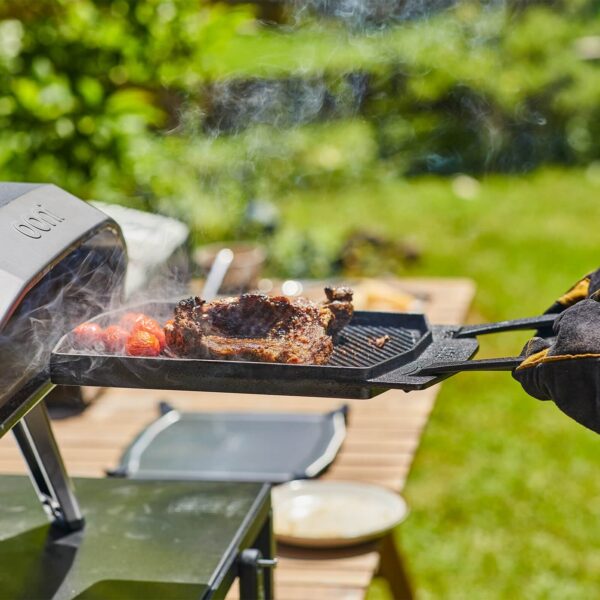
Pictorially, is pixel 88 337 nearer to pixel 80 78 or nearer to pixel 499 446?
pixel 80 78

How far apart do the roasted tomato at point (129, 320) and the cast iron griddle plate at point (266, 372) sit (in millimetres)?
110

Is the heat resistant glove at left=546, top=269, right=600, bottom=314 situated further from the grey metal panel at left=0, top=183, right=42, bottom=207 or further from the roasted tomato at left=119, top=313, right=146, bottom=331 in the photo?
the grey metal panel at left=0, top=183, right=42, bottom=207

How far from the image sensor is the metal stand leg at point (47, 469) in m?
1.82

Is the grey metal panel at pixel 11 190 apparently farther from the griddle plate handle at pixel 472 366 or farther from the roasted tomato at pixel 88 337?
the griddle plate handle at pixel 472 366

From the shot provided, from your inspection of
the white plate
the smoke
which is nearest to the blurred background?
the white plate

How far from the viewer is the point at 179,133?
20.9 feet

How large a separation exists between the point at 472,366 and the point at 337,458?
1.58 meters

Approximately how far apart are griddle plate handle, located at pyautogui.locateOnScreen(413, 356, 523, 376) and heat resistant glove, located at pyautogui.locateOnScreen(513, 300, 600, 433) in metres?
0.02

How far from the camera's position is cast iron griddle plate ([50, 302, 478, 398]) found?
4.65ft

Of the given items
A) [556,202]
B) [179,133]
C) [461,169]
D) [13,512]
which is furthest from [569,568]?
[461,169]

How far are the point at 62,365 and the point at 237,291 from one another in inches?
119

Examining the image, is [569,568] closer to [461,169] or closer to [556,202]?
[556,202]

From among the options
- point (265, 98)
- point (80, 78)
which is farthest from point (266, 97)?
point (80, 78)

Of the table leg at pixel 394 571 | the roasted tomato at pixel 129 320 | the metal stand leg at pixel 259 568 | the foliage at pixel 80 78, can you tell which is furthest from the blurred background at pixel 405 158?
the roasted tomato at pixel 129 320
